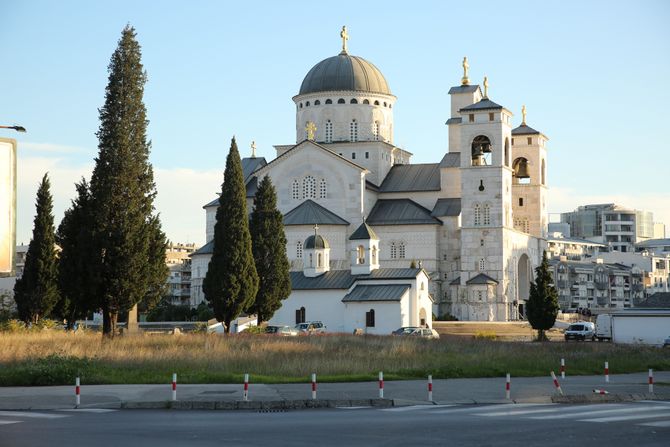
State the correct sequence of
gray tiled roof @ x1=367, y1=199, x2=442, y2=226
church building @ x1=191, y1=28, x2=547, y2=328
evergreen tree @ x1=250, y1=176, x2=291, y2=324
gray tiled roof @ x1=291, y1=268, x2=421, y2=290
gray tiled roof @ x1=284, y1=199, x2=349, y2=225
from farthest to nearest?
gray tiled roof @ x1=367, y1=199, x2=442, y2=226, gray tiled roof @ x1=284, y1=199, x2=349, y2=225, church building @ x1=191, y1=28, x2=547, y2=328, gray tiled roof @ x1=291, y1=268, x2=421, y2=290, evergreen tree @ x1=250, y1=176, x2=291, y2=324

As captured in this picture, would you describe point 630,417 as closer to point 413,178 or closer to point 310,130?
point 310,130

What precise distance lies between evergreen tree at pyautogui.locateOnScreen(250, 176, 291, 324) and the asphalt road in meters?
36.2

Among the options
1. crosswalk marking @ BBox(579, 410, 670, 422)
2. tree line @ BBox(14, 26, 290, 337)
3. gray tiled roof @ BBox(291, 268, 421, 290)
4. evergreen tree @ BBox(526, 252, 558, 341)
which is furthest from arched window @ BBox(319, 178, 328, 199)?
crosswalk marking @ BBox(579, 410, 670, 422)

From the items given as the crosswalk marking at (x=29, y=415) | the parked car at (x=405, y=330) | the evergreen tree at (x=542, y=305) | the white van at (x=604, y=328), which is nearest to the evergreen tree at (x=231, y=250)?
the parked car at (x=405, y=330)

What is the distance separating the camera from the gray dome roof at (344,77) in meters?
86.4

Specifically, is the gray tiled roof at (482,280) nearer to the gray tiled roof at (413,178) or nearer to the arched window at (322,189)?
the gray tiled roof at (413,178)

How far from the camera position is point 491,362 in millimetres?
33469

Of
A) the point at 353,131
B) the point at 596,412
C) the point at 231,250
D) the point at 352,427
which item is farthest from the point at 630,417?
the point at 353,131

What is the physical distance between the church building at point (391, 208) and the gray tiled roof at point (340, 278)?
0.09 m

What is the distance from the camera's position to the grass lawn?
2675cm

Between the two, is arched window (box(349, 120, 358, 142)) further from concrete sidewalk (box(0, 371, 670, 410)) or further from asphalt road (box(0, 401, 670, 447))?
asphalt road (box(0, 401, 670, 447))

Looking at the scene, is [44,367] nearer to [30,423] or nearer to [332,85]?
[30,423]

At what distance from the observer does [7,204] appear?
30.9 feet

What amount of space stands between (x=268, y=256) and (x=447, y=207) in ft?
82.7
